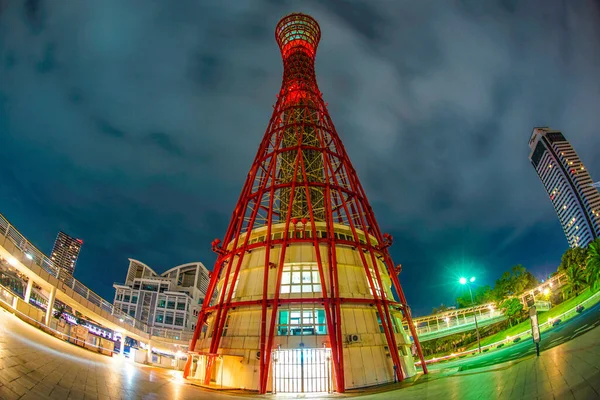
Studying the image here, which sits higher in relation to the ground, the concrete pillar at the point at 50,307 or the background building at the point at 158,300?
the background building at the point at 158,300

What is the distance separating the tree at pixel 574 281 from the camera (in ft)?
121

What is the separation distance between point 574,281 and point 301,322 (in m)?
38.9

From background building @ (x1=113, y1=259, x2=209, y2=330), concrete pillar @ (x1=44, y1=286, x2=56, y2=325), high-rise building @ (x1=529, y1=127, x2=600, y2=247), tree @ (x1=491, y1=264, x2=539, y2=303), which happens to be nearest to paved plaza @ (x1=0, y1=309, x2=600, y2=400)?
concrete pillar @ (x1=44, y1=286, x2=56, y2=325)

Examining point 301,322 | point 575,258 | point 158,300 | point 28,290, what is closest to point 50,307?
point 28,290

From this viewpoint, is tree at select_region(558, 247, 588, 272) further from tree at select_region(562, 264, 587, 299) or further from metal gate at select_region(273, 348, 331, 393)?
metal gate at select_region(273, 348, 331, 393)

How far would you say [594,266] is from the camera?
32.5 m

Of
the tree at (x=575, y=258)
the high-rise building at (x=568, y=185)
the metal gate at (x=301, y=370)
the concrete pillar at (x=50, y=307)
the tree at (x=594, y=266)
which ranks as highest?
the high-rise building at (x=568, y=185)

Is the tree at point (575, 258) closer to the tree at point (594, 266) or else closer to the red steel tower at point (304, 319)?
the tree at point (594, 266)

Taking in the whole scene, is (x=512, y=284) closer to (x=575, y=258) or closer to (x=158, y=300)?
(x=575, y=258)

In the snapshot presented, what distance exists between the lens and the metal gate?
17203mm

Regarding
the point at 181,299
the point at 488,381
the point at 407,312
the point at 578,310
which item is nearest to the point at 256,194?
the point at 407,312

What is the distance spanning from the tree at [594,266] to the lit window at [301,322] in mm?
32039

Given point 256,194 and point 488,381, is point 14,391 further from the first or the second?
point 256,194

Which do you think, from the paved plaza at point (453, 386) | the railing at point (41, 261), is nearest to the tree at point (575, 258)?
the paved plaza at point (453, 386)
